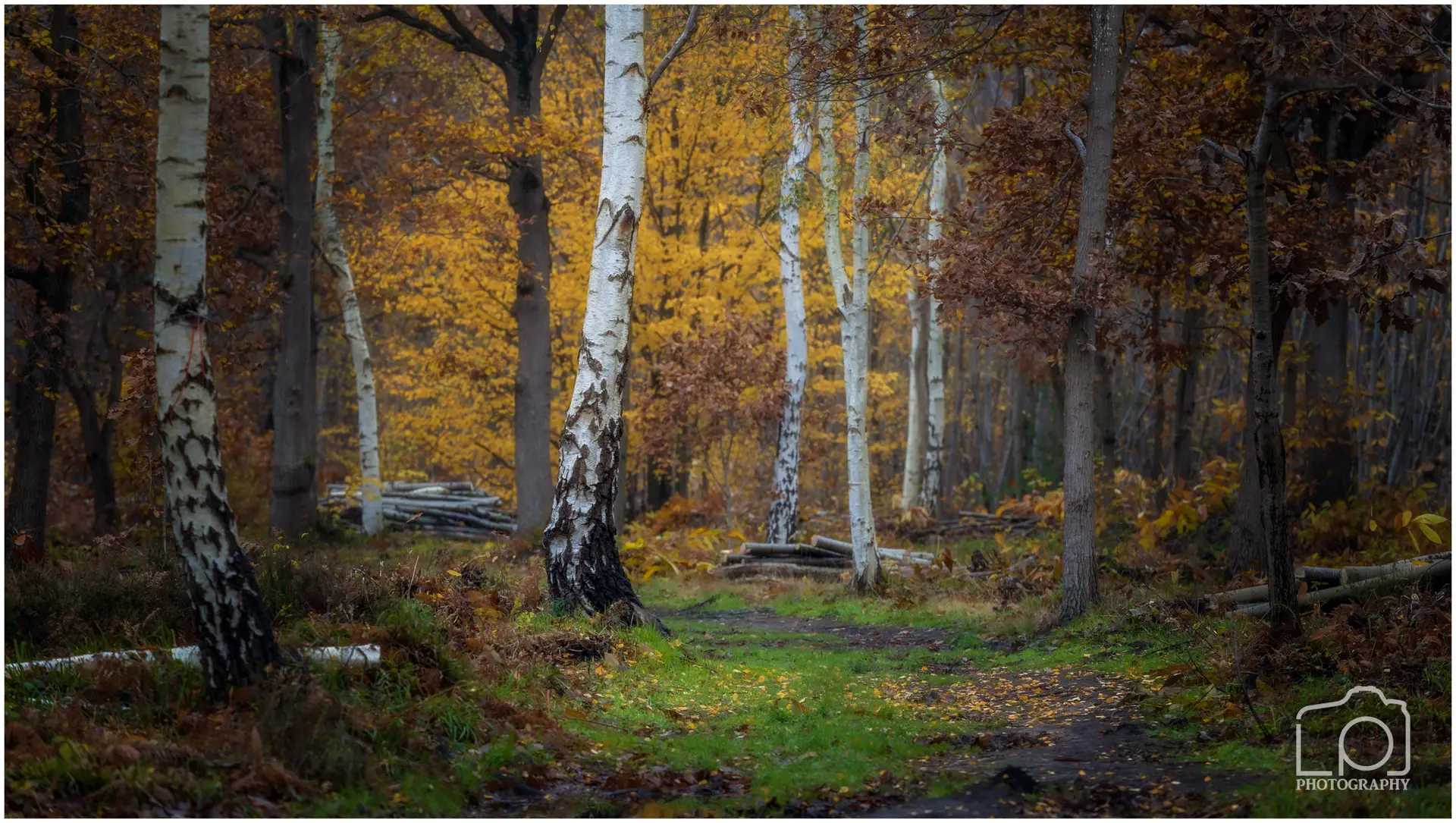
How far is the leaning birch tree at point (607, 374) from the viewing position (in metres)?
9.77

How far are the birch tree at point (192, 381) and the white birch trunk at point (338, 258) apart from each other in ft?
42.7

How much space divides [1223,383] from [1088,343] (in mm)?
24504

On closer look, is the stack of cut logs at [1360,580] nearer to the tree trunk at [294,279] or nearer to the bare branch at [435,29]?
the bare branch at [435,29]

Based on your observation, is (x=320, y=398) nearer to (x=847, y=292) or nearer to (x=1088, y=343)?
(x=847, y=292)

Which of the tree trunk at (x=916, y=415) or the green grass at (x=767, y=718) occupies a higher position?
the tree trunk at (x=916, y=415)

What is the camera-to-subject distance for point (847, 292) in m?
14.8

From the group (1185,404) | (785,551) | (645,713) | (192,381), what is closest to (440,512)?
(785,551)

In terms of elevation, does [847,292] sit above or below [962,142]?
below

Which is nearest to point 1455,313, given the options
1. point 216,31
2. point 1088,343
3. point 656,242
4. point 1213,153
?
point 1213,153

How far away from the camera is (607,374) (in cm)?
995

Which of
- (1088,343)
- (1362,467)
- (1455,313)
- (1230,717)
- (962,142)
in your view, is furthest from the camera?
(1362,467)

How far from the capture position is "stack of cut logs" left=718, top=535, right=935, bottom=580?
17.0m

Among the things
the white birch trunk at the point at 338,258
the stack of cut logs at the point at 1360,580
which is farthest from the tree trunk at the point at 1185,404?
the white birch trunk at the point at 338,258

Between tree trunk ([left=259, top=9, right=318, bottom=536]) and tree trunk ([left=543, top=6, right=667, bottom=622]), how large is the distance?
8.37m
